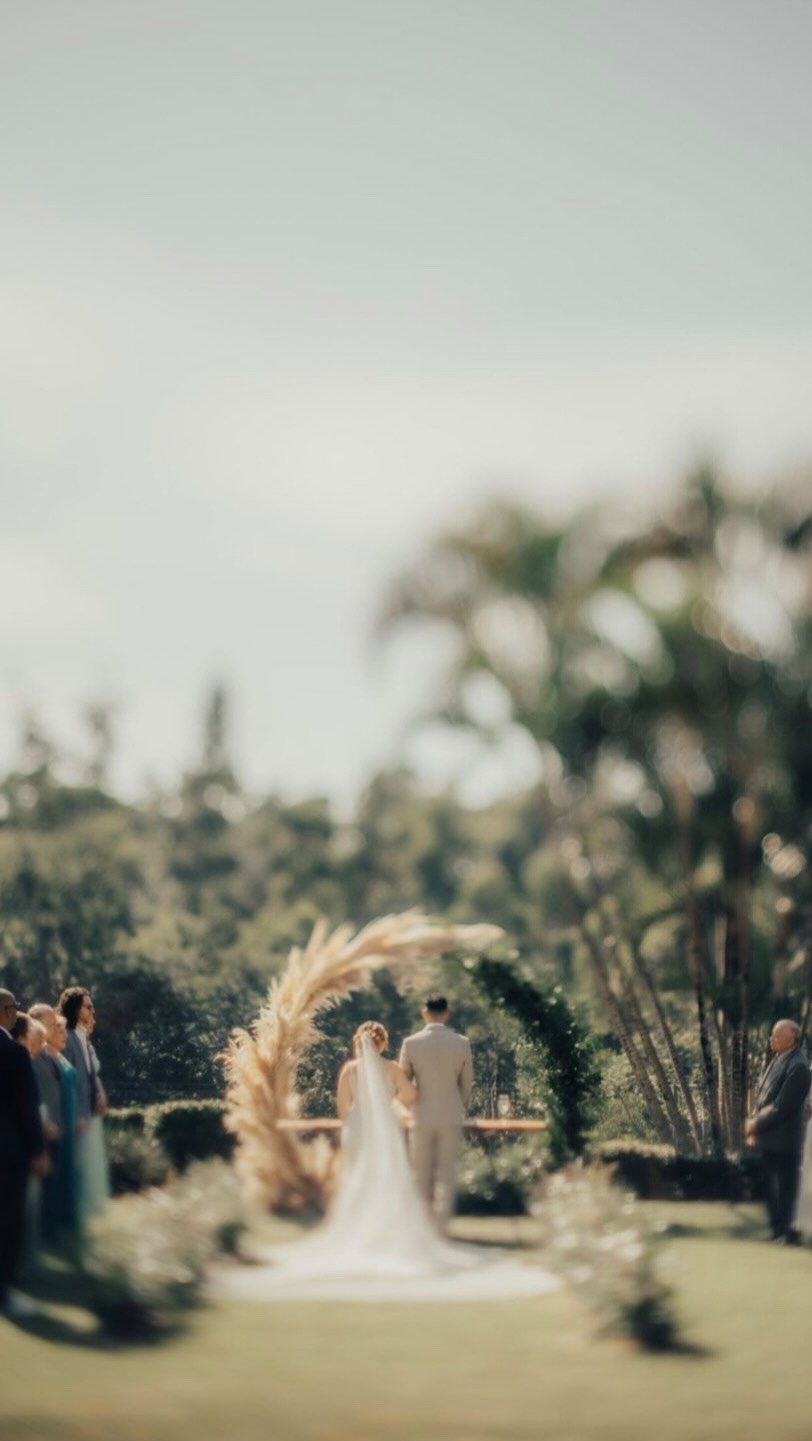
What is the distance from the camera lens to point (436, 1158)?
15.4m

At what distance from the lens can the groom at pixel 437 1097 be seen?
15.2 m

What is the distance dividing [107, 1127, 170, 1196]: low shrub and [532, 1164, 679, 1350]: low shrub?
7.33m

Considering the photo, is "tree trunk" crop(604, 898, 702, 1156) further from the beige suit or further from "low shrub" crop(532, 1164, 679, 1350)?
"low shrub" crop(532, 1164, 679, 1350)

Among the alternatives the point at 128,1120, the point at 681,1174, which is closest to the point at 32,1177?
the point at 681,1174

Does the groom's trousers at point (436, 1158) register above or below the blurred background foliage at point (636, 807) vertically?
below

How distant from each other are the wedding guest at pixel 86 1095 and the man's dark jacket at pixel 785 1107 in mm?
Result: 5528

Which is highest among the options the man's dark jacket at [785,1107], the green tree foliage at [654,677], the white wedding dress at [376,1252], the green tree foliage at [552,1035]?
the green tree foliage at [654,677]

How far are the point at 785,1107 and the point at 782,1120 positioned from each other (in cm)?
11

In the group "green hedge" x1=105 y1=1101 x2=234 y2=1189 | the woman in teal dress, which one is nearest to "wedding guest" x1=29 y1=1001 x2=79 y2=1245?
the woman in teal dress

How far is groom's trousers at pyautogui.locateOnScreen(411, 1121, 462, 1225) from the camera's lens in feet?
49.9

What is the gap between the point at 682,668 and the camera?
13039mm

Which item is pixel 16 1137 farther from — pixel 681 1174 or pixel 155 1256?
pixel 681 1174

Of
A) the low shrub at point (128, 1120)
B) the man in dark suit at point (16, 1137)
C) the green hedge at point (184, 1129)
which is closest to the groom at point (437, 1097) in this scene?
the man in dark suit at point (16, 1137)

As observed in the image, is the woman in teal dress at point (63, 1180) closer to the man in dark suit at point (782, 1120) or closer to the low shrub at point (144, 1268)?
the low shrub at point (144, 1268)
